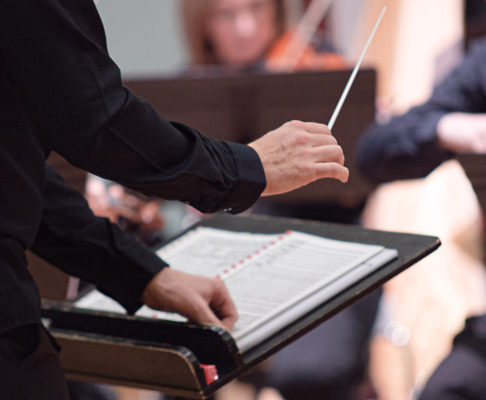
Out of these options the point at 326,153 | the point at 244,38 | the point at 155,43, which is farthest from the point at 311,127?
the point at 155,43

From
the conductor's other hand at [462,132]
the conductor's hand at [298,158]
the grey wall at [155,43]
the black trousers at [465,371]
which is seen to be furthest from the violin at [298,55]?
the conductor's hand at [298,158]

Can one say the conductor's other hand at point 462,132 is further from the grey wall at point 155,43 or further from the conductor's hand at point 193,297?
the grey wall at point 155,43

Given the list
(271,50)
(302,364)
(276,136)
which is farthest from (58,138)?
(271,50)

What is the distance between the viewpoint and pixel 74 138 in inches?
25.1

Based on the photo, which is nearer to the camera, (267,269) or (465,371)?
(267,269)

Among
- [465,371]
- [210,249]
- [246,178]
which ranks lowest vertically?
[465,371]

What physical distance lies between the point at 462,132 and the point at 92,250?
0.77 m

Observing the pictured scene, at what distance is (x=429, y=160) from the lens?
59.3 inches

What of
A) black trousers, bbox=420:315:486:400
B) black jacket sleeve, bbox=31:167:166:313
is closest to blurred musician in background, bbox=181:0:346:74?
black trousers, bbox=420:315:486:400

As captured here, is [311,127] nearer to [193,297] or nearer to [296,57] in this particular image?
[193,297]

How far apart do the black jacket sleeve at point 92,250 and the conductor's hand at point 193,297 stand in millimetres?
14

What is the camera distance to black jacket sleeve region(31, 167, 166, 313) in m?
0.88

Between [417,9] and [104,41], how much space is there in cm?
207

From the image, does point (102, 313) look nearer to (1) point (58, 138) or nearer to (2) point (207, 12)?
(1) point (58, 138)
